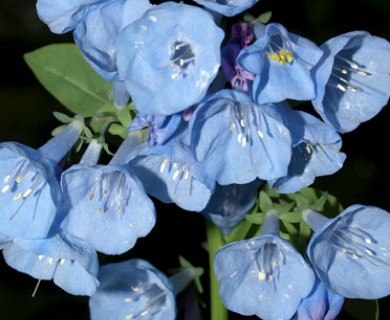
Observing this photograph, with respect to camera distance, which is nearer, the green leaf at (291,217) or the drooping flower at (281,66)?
the drooping flower at (281,66)

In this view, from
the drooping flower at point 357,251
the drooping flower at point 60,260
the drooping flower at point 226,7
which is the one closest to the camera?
the drooping flower at point 226,7

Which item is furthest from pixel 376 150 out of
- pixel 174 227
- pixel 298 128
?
pixel 298 128

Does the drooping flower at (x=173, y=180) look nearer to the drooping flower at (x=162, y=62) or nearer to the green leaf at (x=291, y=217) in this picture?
the drooping flower at (x=162, y=62)

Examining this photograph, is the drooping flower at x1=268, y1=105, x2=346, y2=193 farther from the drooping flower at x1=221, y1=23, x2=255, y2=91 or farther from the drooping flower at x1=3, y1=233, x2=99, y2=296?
the drooping flower at x1=3, y1=233, x2=99, y2=296

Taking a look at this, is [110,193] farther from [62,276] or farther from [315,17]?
[315,17]

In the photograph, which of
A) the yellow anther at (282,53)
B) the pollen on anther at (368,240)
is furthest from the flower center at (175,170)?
the pollen on anther at (368,240)

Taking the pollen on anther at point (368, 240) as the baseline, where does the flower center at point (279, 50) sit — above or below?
above

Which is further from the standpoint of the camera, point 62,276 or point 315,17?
point 315,17

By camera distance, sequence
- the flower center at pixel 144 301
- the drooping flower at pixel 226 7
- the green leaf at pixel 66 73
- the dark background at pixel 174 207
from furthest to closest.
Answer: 1. the dark background at pixel 174 207
2. the green leaf at pixel 66 73
3. the flower center at pixel 144 301
4. the drooping flower at pixel 226 7
